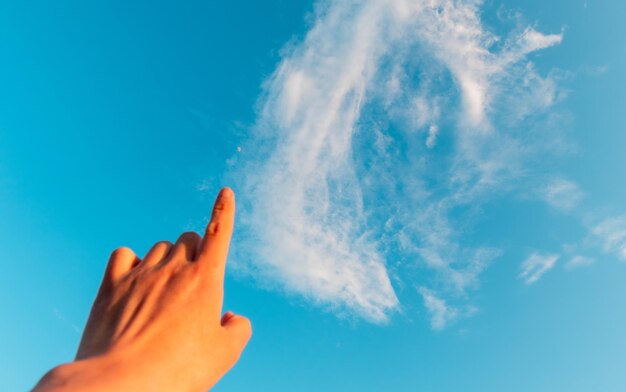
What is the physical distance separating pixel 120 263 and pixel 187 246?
1.79ft

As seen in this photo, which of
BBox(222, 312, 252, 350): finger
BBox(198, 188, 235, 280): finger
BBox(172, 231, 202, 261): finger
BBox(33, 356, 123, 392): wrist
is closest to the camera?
BBox(33, 356, 123, 392): wrist

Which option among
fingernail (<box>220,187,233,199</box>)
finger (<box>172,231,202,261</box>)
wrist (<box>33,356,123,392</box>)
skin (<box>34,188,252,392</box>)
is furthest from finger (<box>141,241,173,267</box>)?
wrist (<box>33,356,123,392</box>)

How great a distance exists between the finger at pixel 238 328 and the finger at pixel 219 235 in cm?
30

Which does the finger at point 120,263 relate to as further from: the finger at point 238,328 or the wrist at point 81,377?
the wrist at point 81,377

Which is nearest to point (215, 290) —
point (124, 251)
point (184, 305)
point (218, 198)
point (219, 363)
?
point (184, 305)

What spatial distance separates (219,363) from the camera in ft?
9.81

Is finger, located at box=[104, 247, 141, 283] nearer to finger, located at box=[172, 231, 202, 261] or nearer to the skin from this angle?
the skin

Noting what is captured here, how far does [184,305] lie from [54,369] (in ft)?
2.69

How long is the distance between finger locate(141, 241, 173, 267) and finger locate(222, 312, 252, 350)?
27.1 inches

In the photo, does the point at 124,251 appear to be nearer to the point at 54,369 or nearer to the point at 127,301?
the point at 127,301

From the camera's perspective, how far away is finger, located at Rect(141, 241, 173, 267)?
349 cm

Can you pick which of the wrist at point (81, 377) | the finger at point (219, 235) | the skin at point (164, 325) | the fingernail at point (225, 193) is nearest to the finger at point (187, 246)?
the skin at point (164, 325)

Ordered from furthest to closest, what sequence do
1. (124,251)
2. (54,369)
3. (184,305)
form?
(124,251) < (184,305) < (54,369)

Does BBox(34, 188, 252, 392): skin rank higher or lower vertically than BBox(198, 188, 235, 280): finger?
lower
